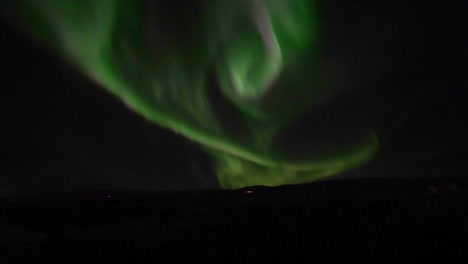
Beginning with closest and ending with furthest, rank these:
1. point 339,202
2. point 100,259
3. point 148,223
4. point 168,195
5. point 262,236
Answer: point 100,259
point 262,236
point 148,223
point 339,202
point 168,195

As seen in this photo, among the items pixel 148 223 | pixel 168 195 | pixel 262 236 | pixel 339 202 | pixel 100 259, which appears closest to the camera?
pixel 100 259

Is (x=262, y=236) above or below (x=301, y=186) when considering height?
below

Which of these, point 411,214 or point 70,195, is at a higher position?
point 70,195

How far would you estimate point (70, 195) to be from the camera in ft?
4.13

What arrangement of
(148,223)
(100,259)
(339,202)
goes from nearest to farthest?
(100,259) → (148,223) → (339,202)

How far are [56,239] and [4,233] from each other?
0.15 meters

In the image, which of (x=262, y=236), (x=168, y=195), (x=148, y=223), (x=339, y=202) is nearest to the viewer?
(x=262, y=236)

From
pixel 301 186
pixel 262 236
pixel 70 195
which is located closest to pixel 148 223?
pixel 262 236

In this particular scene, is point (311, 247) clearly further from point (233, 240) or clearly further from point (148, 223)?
point (148, 223)

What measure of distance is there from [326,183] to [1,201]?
1.10m

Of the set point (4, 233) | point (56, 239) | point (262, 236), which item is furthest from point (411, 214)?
point (4, 233)

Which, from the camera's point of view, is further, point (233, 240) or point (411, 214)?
point (411, 214)

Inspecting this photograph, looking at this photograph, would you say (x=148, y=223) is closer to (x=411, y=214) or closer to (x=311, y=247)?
(x=311, y=247)

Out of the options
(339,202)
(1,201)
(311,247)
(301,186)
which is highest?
(1,201)
